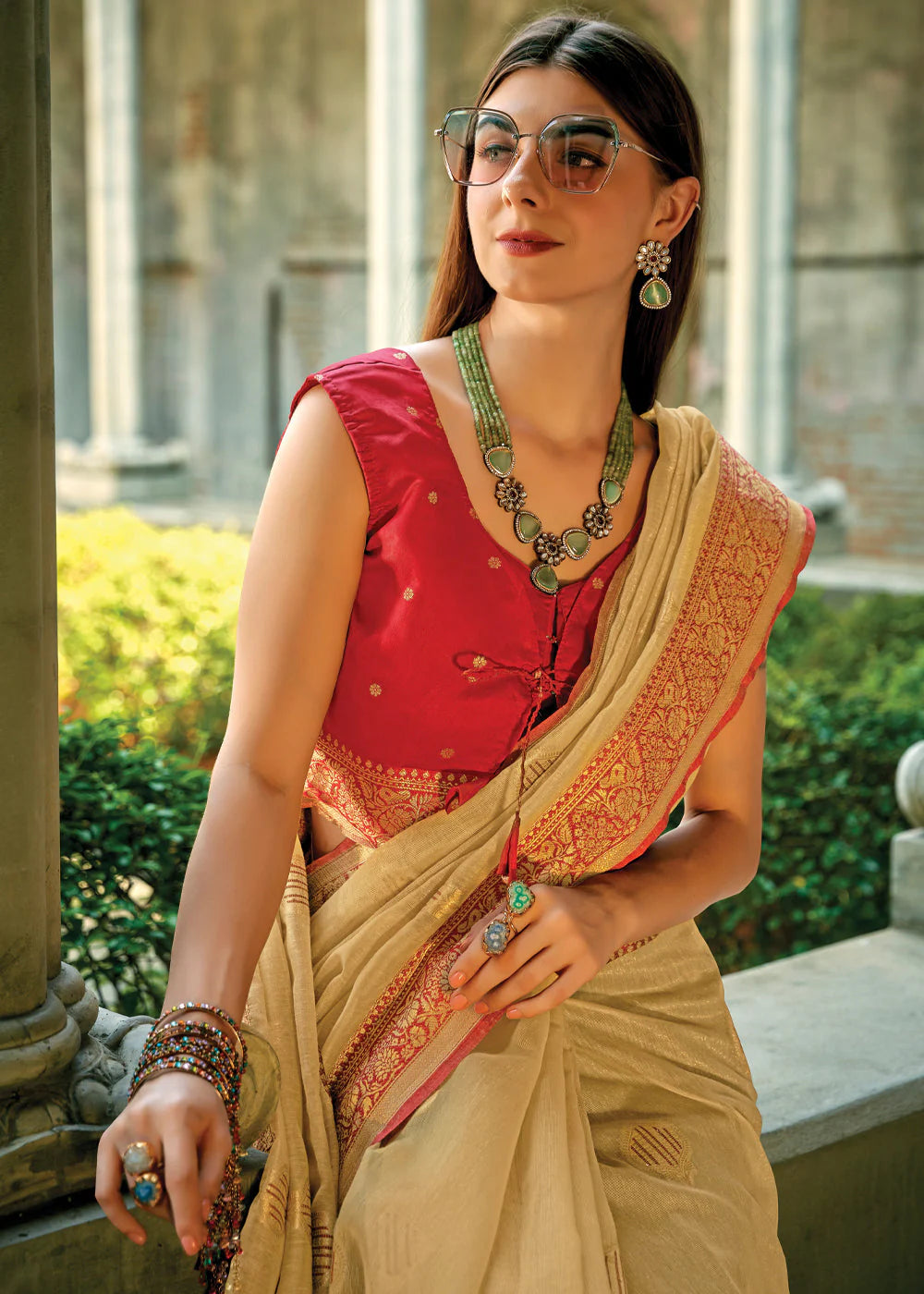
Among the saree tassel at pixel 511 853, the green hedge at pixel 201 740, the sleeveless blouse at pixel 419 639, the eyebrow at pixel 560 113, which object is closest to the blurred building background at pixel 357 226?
the green hedge at pixel 201 740

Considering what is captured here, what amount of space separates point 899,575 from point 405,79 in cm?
476

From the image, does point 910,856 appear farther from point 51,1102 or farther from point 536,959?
point 51,1102

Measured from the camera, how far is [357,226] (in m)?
15.6

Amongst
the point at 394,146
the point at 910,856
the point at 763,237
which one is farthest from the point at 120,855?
the point at 394,146

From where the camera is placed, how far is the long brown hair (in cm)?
188

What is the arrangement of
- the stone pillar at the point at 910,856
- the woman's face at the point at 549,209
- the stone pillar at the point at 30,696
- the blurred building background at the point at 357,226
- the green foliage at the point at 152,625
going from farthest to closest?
1. the blurred building background at the point at 357,226
2. the green foliage at the point at 152,625
3. the stone pillar at the point at 910,856
4. the woman's face at the point at 549,209
5. the stone pillar at the point at 30,696

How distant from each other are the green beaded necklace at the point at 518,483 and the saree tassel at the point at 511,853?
29 cm

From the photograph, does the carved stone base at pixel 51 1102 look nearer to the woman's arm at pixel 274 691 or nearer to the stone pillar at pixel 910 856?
the woman's arm at pixel 274 691

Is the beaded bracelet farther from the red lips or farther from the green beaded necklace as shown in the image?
the red lips

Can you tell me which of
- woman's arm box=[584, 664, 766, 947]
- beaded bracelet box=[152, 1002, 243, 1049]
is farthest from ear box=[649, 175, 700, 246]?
beaded bracelet box=[152, 1002, 243, 1049]

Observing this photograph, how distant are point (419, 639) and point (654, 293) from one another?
0.62 m

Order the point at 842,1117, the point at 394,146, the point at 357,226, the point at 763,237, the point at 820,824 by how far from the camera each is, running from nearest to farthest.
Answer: the point at 842,1117 → the point at 820,824 → the point at 763,237 → the point at 394,146 → the point at 357,226

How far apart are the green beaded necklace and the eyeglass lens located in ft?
0.71

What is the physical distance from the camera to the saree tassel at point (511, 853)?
183cm
